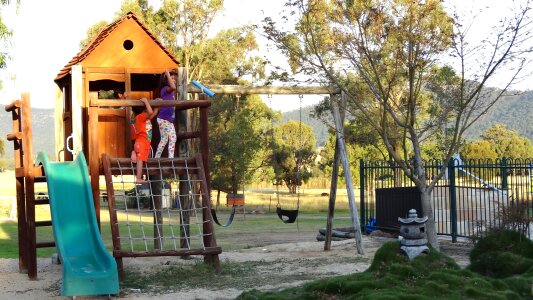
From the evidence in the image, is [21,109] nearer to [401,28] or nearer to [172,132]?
[172,132]

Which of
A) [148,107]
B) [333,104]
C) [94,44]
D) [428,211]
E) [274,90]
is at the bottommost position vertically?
[428,211]

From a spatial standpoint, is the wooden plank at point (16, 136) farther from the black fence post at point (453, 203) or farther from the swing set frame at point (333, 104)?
the black fence post at point (453, 203)

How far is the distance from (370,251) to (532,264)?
577 cm

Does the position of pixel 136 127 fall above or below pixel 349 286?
above

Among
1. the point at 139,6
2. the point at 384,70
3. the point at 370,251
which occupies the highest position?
the point at 139,6

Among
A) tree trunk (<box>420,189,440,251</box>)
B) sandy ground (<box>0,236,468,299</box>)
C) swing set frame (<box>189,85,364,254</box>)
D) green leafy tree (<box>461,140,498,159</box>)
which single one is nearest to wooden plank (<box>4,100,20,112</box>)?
sandy ground (<box>0,236,468,299</box>)

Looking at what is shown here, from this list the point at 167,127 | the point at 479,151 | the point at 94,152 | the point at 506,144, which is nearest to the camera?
the point at 94,152

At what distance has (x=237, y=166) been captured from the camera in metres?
42.2

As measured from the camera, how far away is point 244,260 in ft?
45.1

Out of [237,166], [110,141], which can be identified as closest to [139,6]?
[237,166]

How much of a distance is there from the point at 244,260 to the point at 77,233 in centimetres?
380

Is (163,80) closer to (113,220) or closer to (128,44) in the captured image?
(128,44)

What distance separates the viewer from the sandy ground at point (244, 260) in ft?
32.7

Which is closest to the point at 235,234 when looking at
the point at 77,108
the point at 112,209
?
the point at 77,108
